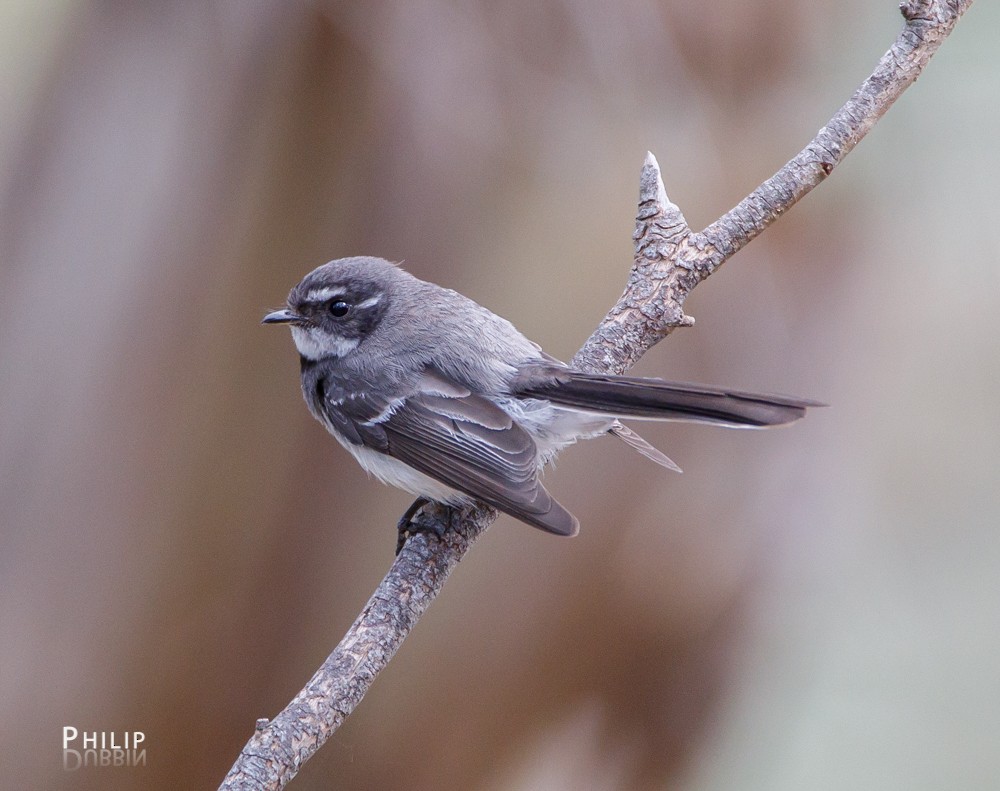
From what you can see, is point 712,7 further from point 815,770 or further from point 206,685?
point 206,685

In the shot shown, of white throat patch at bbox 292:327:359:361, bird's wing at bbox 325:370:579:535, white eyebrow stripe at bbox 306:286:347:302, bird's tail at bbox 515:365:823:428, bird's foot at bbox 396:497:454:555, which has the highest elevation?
white eyebrow stripe at bbox 306:286:347:302

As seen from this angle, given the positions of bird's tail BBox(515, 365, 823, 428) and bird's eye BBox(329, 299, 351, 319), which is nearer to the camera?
bird's tail BBox(515, 365, 823, 428)

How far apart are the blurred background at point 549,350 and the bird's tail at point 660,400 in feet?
2.97

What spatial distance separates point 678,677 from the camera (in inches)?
117

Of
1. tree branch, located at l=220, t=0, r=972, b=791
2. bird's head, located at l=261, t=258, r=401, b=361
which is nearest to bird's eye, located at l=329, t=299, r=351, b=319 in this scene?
bird's head, located at l=261, t=258, r=401, b=361

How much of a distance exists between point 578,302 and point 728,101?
0.96 metres

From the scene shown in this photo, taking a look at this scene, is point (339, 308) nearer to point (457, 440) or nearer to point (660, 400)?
point (457, 440)

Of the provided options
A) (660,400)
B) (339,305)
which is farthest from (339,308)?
(660,400)

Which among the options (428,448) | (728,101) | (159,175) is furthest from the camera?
(728,101)

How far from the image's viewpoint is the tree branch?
1.94 metres

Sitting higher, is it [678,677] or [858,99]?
[858,99]

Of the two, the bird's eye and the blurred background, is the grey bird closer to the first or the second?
the bird's eye

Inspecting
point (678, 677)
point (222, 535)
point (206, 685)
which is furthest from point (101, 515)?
point (678, 677)

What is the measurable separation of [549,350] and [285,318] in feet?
3.15
